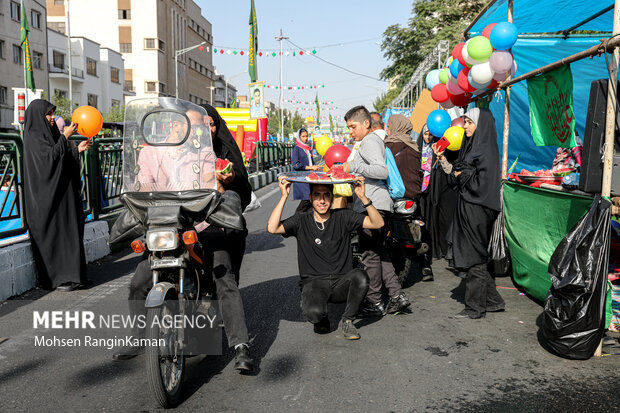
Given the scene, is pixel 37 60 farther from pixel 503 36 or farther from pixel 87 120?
pixel 503 36

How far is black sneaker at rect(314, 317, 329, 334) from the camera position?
4.89m

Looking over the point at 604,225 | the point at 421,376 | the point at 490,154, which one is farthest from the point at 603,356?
the point at 490,154

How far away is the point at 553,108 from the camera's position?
6.03 m

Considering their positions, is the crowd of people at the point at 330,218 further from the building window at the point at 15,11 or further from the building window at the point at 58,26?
the building window at the point at 58,26

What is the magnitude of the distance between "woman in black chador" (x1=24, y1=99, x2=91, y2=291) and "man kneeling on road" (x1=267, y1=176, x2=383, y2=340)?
9.73 feet

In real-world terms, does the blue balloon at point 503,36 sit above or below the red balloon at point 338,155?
above

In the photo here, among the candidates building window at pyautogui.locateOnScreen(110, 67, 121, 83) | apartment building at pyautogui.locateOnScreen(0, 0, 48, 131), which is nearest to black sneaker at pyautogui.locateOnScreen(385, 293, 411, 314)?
apartment building at pyautogui.locateOnScreen(0, 0, 48, 131)


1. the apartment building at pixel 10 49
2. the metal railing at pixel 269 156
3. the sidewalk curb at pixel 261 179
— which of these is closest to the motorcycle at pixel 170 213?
the sidewalk curb at pixel 261 179

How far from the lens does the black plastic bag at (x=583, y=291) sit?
13.9 ft

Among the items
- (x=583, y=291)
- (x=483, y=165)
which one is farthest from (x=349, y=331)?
(x=483, y=165)

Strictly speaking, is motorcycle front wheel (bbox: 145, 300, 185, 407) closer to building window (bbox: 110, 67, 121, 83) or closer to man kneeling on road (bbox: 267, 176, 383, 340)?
man kneeling on road (bbox: 267, 176, 383, 340)

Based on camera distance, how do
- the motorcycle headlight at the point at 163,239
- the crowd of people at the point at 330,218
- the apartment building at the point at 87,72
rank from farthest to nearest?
the apartment building at the point at 87,72 → the crowd of people at the point at 330,218 → the motorcycle headlight at the point at 163,239

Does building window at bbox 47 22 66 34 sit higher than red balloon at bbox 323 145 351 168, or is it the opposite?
building window at bbox 47 22 66 34

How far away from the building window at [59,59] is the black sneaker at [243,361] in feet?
179
